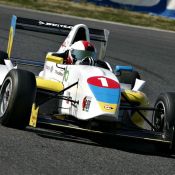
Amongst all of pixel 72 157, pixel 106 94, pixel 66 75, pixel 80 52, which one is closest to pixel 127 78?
pixel 80 52

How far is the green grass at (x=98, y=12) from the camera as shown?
22906 mm

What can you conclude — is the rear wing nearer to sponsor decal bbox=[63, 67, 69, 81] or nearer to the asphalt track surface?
sponsor decal bbox=[63, 67, 69, 81]

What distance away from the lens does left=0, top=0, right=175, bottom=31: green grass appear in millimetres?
22906

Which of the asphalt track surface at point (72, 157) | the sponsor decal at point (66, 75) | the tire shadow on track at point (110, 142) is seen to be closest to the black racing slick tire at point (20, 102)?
the asphalt track surface at point (72, 157)

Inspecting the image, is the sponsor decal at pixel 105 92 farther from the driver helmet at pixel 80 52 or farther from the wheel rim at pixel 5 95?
the driver helmet at pixel 80 52

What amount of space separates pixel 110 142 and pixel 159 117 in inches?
26.9

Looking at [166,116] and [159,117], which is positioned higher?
[166,116]

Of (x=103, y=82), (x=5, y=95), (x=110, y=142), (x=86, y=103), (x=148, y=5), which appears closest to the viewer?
(x=86, y=103)

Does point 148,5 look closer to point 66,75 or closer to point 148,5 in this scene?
point 148,5

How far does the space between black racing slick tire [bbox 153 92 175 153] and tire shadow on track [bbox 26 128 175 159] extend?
17 cm

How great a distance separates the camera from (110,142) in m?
7.41

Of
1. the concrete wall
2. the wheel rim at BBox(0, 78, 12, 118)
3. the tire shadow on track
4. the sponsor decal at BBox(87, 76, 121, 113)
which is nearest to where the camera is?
the sponsor decal at BBox(87, 76, 121, 113)

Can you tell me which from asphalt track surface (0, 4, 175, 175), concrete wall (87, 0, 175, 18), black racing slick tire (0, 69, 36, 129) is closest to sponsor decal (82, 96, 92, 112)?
asphalt track surface (0, 4, 175, 175)

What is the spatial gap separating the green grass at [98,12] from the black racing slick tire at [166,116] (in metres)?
14.8
